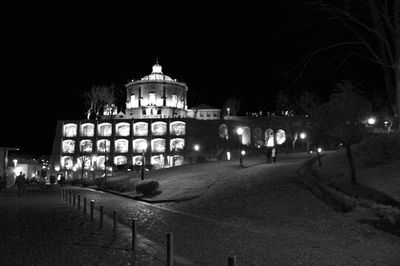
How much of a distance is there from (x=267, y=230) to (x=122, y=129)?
2802 inches

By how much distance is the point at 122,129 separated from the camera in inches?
3169

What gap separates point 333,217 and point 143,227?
217 inches

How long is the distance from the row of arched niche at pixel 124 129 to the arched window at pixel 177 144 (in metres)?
1.55

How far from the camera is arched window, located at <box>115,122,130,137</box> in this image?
8019 centimetres

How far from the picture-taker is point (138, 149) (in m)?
78.0

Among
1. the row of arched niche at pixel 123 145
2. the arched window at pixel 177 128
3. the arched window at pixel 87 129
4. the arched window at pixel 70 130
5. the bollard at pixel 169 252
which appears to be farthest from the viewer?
the arched window at pixel 70 130

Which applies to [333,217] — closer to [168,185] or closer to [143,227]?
[143,227]

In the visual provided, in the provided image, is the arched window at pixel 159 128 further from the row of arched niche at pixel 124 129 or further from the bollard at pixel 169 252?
the bollard at pixel 169 252

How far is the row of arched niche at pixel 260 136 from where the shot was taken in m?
77.6

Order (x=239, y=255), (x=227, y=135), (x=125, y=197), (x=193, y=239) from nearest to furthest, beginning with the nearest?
(x=239, y=255), (x=193, y=239), (x=125, y=197), (x=227, y=135)

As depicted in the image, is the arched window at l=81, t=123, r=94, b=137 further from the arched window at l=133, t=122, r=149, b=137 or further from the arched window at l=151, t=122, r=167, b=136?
the arched window at l=151, t=122, r=167, b=136

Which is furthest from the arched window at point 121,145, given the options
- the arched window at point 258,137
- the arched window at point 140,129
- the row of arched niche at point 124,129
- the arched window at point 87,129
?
the arched window at point 258,137

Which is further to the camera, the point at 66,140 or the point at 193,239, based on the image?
Answer: the point at 66,140

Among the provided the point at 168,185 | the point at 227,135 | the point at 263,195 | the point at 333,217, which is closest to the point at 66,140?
the point at 227,135
